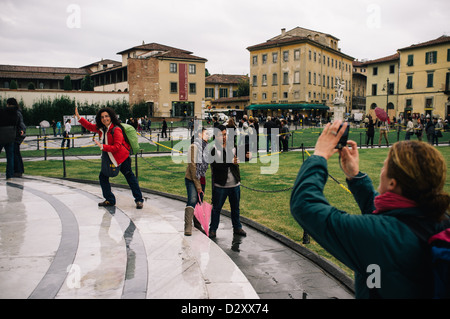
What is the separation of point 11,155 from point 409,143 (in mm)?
9427

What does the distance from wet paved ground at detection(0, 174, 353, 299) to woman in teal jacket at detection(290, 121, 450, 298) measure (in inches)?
84.6

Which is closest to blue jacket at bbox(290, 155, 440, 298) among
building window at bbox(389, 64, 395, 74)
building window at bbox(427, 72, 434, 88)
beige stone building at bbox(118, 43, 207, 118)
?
beige stone building at bbox(118, 43, 207, 118)

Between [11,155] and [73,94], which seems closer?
[11,155]

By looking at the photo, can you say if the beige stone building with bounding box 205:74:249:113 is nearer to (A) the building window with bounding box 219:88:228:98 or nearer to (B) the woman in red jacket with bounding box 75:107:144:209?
(A) the building window with bounding box 219:88:228:98

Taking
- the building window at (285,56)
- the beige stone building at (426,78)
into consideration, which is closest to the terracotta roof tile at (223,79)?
the building window at (285,56)

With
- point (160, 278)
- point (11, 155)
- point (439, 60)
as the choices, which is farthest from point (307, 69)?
point (160, 278)

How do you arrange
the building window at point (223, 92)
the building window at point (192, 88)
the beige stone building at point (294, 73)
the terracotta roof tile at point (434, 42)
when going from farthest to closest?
the building window at point (223, 92) < the beige stone building at point (294, 73) < the building window at point (192, 88) < the terracotta roof tile at point (434, 42)

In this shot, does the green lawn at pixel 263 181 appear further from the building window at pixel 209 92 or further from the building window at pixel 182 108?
the building window at pixel 209 92

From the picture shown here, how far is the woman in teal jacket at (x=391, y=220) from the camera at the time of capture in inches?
55.6

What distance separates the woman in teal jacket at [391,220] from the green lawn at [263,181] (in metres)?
3.03

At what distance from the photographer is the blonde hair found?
1.44 metres

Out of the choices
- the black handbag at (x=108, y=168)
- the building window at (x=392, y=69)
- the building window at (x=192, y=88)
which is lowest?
the black handbag at (x=108, y=168)
